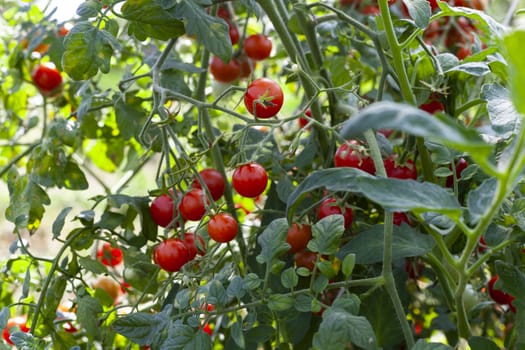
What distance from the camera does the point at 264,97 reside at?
2.61ft

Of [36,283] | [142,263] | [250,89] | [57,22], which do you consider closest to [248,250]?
[142,263]

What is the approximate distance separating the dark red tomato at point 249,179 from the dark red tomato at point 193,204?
5 cm

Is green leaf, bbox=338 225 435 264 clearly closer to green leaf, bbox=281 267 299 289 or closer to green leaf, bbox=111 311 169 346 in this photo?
green leaf, bbox=281 267 299 289

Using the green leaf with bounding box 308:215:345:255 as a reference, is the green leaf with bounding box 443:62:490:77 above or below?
above

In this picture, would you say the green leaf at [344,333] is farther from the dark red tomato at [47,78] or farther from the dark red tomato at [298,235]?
the dark red tomato at [47,78]

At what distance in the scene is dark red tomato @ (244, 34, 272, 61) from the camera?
1.18 m

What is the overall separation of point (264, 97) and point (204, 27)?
0.12m

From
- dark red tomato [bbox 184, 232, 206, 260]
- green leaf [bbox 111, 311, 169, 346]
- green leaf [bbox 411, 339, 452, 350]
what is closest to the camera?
green leaf [bbox 411, 339, 452, 350]

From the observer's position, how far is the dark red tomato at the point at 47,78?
1366 mm

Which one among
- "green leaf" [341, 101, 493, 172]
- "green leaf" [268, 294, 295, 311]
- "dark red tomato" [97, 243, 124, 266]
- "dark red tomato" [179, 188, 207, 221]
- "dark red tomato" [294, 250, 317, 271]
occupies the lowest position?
"dark red tomato" [97, 243, 124, 266]

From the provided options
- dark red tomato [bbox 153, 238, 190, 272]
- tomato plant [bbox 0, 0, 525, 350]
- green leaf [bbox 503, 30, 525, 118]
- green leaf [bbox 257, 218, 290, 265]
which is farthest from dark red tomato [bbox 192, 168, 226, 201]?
green leaf [bbox 503, 30, 525, 118]

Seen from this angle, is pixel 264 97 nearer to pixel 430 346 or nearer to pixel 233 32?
pixel 430 346

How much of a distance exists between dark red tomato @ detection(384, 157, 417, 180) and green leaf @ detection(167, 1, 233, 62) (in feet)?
0.78

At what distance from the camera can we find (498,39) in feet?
2.17
